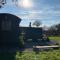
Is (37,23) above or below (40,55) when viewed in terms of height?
above

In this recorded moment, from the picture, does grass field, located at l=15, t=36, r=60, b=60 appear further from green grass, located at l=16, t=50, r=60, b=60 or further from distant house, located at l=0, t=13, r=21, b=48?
distant house, located at l=0, t=13, r=21, b=48

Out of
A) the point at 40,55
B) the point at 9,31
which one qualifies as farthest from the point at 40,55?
the point at 9,31

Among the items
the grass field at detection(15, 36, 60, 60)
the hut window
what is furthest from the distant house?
the grass field at detection(15, 36, 60, 60)

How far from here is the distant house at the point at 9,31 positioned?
661cm

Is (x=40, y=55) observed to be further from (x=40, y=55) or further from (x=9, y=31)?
(x=9, y=31)

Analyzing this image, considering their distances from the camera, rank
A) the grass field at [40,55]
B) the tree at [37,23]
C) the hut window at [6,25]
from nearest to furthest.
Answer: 1. the grass field at [40,55]
2. the tree at [37,23]
3. the hut window at [6,25]

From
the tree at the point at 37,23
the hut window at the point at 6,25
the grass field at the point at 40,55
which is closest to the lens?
the grass field at the point at 40,55

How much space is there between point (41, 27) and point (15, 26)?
643 millimetres

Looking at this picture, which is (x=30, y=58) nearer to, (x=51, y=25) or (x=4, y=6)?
(x=51, y=25)

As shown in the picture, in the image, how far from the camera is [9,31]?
6.61 meters

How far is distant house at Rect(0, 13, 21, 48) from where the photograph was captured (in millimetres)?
6613

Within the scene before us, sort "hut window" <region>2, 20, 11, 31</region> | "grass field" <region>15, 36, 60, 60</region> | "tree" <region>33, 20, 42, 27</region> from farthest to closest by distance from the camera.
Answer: "hut window" <region>2, 20, 11, 31</region>, "tree" <region>33, 20, 42, 27</region>, "grass field" <region>15, 36, 60, 60</region>

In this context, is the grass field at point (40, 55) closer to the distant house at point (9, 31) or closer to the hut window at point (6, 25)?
the distant house at point (9, 31)

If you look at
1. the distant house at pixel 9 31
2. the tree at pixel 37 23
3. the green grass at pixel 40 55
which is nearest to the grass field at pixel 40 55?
the green grass at pixel 40 55
